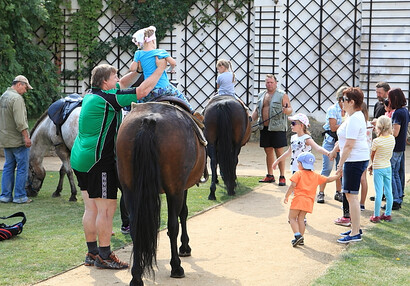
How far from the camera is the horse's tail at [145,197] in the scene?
4.61 m

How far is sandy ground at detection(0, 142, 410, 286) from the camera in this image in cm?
495

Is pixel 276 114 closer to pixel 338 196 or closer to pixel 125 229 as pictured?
pixel 338 196

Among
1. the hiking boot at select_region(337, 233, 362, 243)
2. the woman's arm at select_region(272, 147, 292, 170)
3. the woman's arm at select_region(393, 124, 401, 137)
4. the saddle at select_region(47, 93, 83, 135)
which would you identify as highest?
the saddle at select_region(47, 93, 83, 135)

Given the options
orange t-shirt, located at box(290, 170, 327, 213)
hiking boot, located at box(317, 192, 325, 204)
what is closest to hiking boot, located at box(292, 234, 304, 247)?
orange t-shirt, located at box(290, 170, 327, 213)

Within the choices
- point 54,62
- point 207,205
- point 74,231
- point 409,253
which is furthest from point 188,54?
point 409,253

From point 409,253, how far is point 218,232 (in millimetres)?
1932

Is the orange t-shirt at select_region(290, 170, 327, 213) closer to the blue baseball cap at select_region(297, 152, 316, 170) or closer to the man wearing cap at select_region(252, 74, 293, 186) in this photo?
the blue baseball cap at select_region(297, 152, 316, 170)

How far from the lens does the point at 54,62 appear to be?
16938 mm

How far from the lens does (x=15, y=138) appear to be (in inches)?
326

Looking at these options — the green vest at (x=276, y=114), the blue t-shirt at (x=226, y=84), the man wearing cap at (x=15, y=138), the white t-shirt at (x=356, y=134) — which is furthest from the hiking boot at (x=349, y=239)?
the man wearing cap at (x=15, y=138)

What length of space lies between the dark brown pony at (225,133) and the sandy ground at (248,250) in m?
0.42

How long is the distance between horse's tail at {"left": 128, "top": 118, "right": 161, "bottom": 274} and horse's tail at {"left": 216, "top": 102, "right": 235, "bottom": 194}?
3600 millimetres

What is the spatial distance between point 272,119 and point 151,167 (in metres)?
5.31

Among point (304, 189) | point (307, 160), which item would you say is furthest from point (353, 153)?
point (304, 189)
